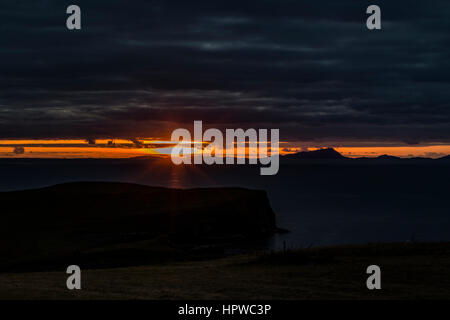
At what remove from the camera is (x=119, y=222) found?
93375 millimetres

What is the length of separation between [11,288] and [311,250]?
74.1ft

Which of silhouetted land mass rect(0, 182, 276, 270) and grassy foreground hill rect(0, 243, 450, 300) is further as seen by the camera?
silhouetted land mass rect(0, 182, 276, 270)

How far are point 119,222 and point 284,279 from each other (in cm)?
6975

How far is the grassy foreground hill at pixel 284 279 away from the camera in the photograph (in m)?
22.7

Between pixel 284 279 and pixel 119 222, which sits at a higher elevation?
pixel 284 279

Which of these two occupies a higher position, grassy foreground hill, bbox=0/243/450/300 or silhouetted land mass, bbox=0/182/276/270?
grassy foreground hill, bbox=0/243/450/300

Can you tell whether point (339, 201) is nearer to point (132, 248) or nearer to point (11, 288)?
point (132, 248)

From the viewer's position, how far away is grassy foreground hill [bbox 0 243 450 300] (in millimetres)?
22672

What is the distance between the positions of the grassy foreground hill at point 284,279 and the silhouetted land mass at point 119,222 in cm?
1861

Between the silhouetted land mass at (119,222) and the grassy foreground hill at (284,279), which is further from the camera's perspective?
the silhouetted land mass at (119,222)

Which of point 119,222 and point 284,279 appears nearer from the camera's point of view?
point 284,279

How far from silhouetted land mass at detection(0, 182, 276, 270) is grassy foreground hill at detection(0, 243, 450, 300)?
1861 centimetres

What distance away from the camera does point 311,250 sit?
3859cm
